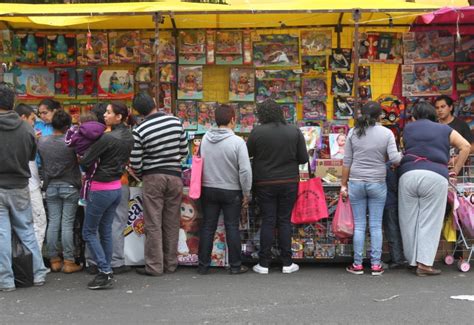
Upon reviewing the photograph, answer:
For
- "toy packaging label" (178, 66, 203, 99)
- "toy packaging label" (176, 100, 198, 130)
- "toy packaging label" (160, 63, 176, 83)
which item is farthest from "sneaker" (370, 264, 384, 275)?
"toy packaging label" (160, 63, 176, 83)

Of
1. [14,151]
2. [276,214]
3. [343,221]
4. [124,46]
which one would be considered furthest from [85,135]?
[343,221]

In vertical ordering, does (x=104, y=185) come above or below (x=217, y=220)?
above

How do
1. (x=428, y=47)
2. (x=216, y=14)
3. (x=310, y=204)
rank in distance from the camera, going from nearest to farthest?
(x=310, y=204), (x=216, y=14), (x=428, y=47)

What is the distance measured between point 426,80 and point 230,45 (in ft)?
8.15

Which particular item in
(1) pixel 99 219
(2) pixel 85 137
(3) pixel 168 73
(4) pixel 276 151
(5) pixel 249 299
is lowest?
(5) pixel 249 299

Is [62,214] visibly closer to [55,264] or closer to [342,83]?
[55,264]

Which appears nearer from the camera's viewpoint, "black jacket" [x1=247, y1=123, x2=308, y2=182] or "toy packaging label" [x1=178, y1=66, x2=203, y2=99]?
"black jacket" [x1=247, y1=123, x2=308, y2=182]

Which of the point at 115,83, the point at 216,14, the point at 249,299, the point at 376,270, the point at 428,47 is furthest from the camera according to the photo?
the point at 115,83

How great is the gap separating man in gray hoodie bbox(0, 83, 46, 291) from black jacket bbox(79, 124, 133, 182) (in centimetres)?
53

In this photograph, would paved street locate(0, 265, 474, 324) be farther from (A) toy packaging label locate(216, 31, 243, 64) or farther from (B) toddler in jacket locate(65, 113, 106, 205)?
(A) toy packaging label locate(216, 31, 243, 64)

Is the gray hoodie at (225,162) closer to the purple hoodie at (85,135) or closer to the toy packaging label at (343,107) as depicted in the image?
the purple hoodie at (85,135)

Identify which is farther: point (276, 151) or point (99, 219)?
point (276, 151)

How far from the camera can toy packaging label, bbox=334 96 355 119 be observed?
7.29 meters

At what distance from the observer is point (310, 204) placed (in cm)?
582
